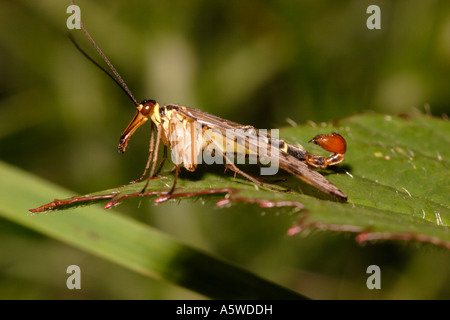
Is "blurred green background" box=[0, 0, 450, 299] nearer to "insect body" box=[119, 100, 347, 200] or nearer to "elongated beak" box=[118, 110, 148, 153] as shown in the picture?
"elongated beak" box=[118, 110, 148, 153]

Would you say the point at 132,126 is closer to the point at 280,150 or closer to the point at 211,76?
the point at 280,150

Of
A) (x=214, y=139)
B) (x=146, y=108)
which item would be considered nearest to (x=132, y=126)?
(x=146, y=108)

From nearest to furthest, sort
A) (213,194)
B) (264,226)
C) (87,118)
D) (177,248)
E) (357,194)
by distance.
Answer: (213,194)
(357,194)
(177,248)
(264,226)
(87,118)

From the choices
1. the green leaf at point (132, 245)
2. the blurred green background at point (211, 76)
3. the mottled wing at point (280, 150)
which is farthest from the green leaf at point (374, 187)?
the blurred green background at point (211, 76)

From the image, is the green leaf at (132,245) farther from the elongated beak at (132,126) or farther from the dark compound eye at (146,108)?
the dark compound eye at (146,108)

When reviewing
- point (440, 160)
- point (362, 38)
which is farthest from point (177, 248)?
point (362, 38)

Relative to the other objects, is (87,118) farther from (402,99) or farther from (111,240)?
(402,99)

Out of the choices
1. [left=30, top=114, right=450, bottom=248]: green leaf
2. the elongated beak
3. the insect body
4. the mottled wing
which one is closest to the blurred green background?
[left=30, top=114, right=450, bottom=248]: green leaf
